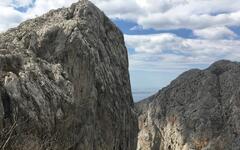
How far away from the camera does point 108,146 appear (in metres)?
33.6

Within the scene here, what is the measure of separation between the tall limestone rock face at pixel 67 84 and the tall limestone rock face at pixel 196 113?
19.8m

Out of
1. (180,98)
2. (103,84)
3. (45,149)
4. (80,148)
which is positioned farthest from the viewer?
(180,98)

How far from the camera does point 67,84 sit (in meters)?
29.5

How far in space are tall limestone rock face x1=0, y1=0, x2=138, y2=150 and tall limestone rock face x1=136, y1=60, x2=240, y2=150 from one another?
19.8 metres

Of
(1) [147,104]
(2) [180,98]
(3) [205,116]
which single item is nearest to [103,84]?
(3) [205,116]

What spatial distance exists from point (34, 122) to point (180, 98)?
40482 millimetres

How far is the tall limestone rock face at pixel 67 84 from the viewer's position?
2497 cm

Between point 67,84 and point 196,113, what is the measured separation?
32574 millimetres

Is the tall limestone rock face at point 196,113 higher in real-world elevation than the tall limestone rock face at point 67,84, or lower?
lower

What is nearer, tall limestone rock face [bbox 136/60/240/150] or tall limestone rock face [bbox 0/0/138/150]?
tall limestone rock face [bbox 0/0/138/150]

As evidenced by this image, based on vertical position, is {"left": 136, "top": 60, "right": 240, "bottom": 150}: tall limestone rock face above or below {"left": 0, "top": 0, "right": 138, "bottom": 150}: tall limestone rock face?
below

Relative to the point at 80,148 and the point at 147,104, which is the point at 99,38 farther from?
the point at 147,104

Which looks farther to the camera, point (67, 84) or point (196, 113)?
point (196, 113)

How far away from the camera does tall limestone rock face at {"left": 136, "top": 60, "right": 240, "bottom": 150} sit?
56375mm
